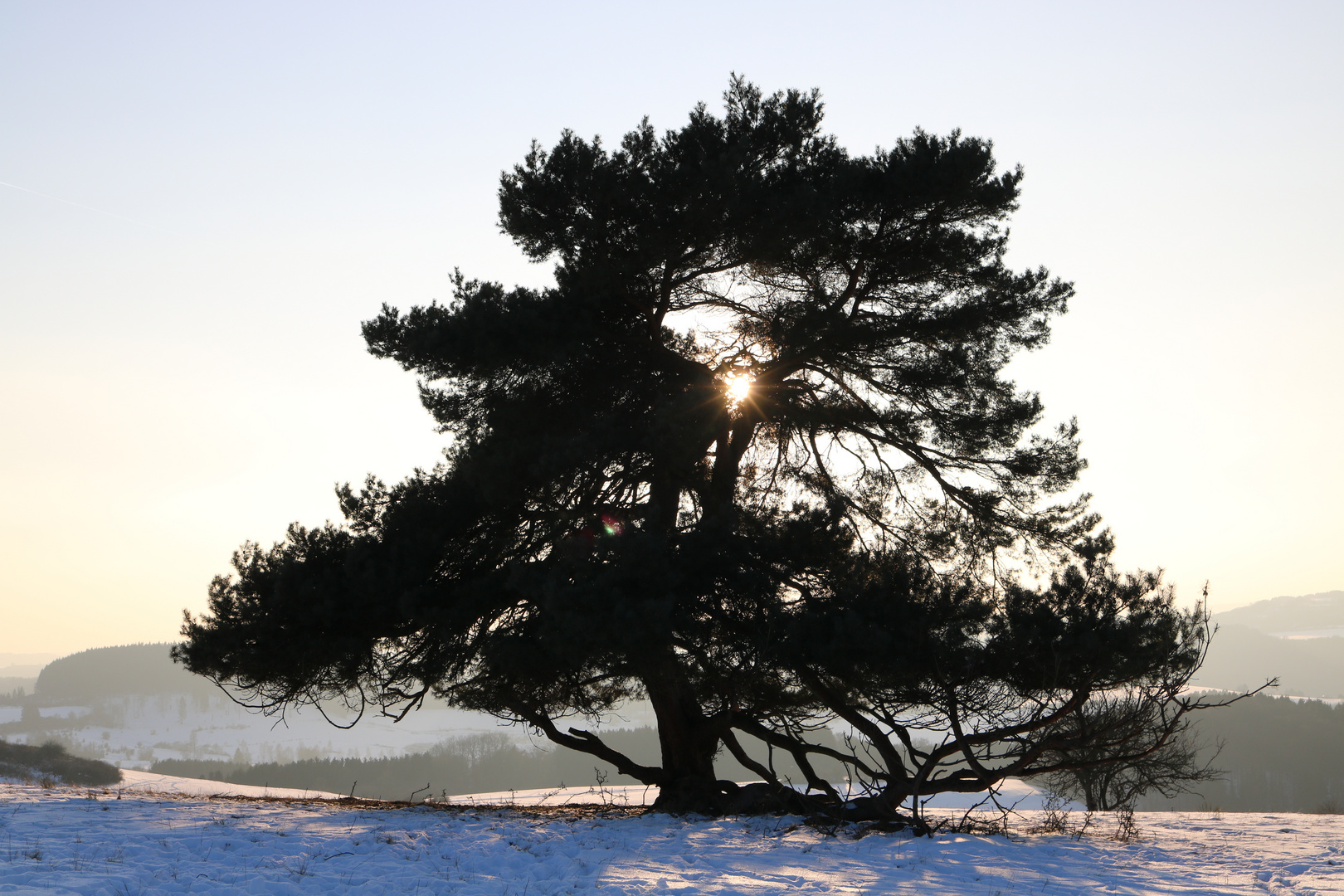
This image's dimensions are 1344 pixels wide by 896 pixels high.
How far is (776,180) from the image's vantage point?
37.0 feet

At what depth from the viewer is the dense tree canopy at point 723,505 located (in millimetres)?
9203

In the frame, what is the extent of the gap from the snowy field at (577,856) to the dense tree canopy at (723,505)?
144cm

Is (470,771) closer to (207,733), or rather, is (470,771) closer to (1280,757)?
(1280,757)

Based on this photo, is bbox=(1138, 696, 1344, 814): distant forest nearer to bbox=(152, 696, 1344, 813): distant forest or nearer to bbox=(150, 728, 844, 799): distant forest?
bbox=(152, 696, 1344, 813): distant forest

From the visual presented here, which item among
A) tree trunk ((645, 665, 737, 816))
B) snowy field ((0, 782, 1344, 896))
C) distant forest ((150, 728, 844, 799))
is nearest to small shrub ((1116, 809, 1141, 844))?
snowy field ((0, 782, 1344, 896))

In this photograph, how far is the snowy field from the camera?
5.74 meters

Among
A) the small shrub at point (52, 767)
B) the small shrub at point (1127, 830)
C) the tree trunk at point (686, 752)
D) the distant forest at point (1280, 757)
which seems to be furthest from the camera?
the distant forest at point (1280, 757)

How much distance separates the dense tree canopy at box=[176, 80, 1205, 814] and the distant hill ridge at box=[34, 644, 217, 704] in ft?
528

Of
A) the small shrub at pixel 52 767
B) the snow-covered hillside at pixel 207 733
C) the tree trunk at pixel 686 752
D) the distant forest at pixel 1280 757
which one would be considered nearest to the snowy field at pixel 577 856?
the tree trunk at pixel 686 752

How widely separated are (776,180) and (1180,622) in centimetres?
700

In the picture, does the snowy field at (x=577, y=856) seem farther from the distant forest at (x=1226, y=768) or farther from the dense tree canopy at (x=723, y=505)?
the distant forest at (x=1226, y=768)

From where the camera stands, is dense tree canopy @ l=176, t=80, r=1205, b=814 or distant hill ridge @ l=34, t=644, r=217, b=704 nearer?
dense tree canopy @ l=176, t=80, r=1205, b=814

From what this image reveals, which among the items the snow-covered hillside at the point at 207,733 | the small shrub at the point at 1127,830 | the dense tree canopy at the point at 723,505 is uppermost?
the dense tree canopy at the point at 723,505

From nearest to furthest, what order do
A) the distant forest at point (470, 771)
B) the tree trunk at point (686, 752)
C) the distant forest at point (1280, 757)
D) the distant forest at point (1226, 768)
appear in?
1. the tree trunk at point (686, 752)
2. the distant forest at point (1280, 757)
3. the distant forest at point (1226, 768)
4. the distant forest at point (470, 771)
